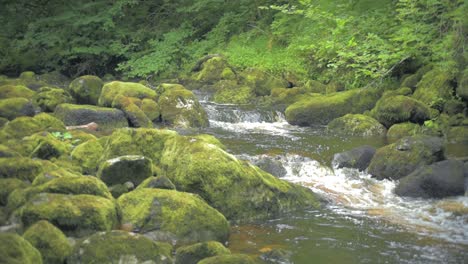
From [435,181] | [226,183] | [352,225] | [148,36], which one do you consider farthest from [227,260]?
[148,36]

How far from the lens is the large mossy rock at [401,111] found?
45.6 feet

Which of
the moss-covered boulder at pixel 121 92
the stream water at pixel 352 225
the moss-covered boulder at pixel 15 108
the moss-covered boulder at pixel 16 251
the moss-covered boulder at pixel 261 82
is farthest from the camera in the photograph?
the moss-covered boulder at pixel 261 82

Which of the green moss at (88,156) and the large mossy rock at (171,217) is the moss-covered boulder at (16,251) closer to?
the large mossy rock at (171,217)

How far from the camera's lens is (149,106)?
14.9 meters

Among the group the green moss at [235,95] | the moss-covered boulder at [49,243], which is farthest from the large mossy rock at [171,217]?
the green moss at [235,95]

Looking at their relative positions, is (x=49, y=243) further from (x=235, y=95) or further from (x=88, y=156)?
(x=235, y=95)

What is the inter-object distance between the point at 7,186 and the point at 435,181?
20.5 feet

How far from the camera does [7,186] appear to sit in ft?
21.9

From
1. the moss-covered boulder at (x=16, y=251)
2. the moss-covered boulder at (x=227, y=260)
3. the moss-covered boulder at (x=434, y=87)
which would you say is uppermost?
the moss-covered boulder at (x=434, y=87)

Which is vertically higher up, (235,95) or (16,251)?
(16,251)

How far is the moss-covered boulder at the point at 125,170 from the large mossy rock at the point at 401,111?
837cm

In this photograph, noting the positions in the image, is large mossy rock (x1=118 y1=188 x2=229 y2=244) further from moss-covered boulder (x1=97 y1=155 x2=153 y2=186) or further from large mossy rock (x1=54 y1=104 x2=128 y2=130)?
large mossy rock (x1=54 y1=104 x2=128 y2=130)

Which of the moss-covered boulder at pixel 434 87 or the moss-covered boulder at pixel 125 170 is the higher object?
the moss-covered boulder at pixel 434 87

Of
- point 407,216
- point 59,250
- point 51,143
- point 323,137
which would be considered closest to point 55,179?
point 59,250
